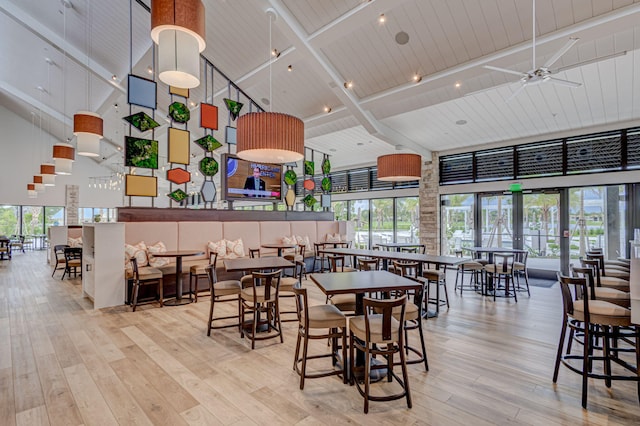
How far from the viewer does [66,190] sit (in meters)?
15.4

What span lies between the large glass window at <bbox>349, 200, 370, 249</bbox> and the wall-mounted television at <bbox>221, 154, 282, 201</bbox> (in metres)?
4.51

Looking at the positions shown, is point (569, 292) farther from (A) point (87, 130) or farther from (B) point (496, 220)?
(A) point (87, 130)

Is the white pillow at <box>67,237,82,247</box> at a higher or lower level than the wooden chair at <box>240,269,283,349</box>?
higher

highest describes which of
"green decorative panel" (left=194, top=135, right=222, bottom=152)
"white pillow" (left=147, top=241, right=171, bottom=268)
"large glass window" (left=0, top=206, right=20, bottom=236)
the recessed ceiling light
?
the recessed ceiling light

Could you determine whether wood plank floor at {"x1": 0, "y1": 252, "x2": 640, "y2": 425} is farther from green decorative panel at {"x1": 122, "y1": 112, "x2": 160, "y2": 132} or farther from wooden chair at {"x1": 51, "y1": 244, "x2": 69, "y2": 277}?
wooden chair at {"x1": 51, "y1": 244, "x2": 69, "y2": 277}

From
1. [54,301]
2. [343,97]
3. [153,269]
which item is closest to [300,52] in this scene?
[343,97]

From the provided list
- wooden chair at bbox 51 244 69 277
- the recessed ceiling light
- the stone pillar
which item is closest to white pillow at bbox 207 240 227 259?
wooden chair at bbox 51 244 69 277

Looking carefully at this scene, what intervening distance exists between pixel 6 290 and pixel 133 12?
20.7ft

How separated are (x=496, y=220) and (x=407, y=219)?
9.42 feet

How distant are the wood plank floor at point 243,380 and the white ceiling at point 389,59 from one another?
3.65 metres

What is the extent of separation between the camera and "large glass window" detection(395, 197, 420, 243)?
35.0 ft

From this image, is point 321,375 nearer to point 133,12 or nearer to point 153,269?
point 153,269

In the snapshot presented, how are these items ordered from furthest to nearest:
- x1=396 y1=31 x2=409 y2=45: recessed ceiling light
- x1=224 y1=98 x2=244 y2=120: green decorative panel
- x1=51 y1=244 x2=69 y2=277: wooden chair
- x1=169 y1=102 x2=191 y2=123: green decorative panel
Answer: x1=51 y1=244 x2=69 y2=277: wooden chair
x1=224 y1=98 x2=244 y2=120: green decorative panel
x1=169 y1=102 x2=191 y2=123: green decorative panel
x1=396 y1=31 x2=409 y2=45: recessed ceiling light

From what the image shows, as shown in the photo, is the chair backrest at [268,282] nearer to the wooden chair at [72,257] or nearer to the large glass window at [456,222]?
the wooden chair at [72,257]
